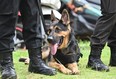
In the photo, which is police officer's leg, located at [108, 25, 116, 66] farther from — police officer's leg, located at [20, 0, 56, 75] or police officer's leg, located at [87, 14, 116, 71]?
police officer's leg, located at [20, 0, 56, 75]

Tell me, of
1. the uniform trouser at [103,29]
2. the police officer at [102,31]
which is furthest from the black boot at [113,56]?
the uniform trouser at [103,29]

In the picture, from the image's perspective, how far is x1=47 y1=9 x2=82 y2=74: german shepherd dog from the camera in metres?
4.26

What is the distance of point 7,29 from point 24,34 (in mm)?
379

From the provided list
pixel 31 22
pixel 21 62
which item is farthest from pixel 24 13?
pixel 21 62

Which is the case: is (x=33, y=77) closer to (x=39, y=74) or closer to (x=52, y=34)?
(x=39, y=74)

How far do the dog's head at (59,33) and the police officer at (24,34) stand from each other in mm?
459

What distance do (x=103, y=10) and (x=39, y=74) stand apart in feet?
3.64

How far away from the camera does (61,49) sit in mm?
4312

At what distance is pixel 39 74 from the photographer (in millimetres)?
3863

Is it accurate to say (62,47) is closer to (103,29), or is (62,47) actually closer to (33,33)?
(103,29)

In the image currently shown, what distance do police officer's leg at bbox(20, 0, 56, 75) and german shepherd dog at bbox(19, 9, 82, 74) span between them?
426 millimetres

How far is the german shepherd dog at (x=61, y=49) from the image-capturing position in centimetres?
426

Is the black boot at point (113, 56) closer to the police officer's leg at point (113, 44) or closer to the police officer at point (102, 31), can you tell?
the police officer's leg at point (113, 44)

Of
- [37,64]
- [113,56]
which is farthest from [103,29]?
[37,64]
